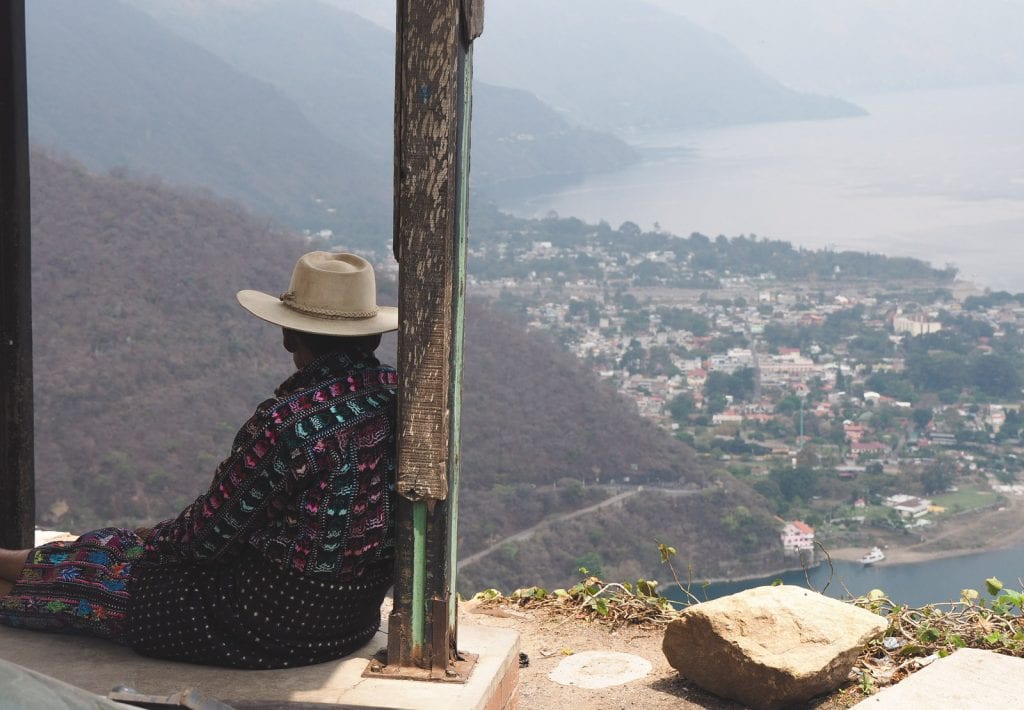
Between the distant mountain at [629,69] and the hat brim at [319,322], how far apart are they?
196ft

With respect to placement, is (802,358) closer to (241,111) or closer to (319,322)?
(241,111)

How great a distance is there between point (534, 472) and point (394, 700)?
19.9 metres

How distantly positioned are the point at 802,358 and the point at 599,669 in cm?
2721

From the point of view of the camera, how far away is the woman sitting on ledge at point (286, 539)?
257cm

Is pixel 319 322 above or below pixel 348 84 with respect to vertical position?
below

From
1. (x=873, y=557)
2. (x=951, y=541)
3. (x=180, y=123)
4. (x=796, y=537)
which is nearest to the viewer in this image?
(x=873, y=557)

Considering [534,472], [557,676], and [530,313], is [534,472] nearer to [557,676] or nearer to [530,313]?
[530,313]

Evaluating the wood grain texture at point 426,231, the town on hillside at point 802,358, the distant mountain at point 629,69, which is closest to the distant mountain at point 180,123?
the town on hillside at point 802,358

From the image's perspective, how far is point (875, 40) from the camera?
200 ft

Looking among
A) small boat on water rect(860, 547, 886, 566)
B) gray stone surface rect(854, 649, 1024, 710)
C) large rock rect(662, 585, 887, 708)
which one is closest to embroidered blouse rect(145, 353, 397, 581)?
large rock rect(662, 585, 887, 708)

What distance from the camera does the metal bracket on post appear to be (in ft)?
8.23

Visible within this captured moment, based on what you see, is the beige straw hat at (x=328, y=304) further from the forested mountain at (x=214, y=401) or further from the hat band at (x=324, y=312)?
the forested mountain at (x=214, y=401)

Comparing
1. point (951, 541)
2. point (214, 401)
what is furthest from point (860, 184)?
point (951, 541)

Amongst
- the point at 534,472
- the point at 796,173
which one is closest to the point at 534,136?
the point at 796,173
